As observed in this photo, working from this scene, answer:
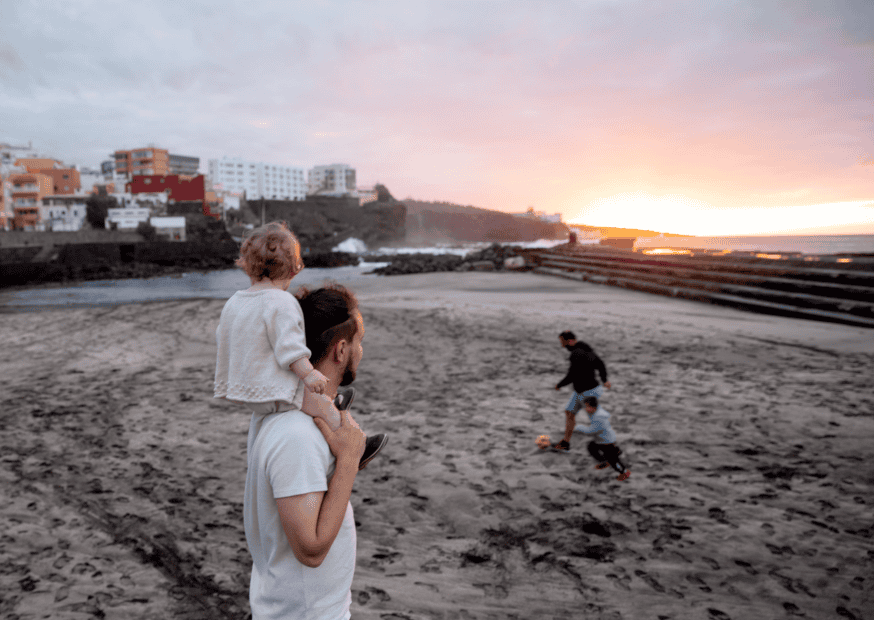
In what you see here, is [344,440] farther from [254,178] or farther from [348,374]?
[254,178]

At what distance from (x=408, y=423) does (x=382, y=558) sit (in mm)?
2819

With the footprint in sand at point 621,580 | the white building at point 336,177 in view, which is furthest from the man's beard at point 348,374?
the white building at point 336,177

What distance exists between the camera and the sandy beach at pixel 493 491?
3441mm

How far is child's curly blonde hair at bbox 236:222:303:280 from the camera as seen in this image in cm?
166

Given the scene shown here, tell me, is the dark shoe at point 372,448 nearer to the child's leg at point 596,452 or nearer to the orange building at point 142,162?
the child's leg at point 596,452

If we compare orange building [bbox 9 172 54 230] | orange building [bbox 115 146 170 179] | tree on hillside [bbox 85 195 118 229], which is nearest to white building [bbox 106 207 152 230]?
tree on hillside [bbox 85 195 118 229]

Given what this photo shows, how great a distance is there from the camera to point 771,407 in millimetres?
6805

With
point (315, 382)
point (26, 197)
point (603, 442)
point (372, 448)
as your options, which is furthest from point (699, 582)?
point (26, 197)

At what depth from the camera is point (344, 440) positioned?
146cm

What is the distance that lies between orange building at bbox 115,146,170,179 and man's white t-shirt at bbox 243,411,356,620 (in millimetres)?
115226

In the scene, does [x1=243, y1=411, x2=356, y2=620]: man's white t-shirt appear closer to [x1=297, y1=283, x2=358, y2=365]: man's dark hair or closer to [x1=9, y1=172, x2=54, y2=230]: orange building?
[x1=297, y1=283, x2=358, y2=365]: man's dark hair

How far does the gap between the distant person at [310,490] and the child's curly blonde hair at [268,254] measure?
0.40ft

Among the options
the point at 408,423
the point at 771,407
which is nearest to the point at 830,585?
the point at 771,407

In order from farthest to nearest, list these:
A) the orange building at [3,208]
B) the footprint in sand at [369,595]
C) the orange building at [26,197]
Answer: the orange building at [26,197] → the orange building at [3,208] → the footprint in sand at [369,595]
